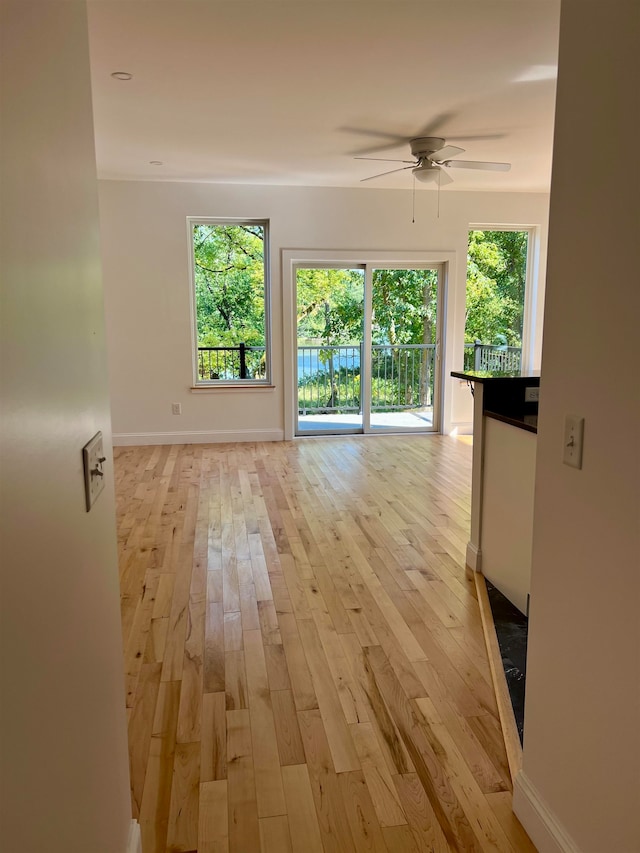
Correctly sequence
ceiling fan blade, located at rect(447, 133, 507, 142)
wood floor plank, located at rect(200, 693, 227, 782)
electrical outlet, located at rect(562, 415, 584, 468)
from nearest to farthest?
electrical outlet, located at rect(562, 415, 584, 468), wood floor plank, located at rect(200, 693, 227, 782), ceiling fan blade, located at rect(447, 133, 507, 142)

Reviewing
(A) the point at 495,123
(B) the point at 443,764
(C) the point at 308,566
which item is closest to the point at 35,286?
(B) the point at 443,764

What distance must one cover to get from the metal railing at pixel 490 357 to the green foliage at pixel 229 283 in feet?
7.96

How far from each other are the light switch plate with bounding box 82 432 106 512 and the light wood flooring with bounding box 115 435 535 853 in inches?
41.4

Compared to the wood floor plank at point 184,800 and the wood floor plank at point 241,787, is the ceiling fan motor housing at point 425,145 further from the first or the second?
the wood floor plank at point 184,800

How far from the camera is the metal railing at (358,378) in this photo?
6.82 m

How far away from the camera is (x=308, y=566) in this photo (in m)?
3.39

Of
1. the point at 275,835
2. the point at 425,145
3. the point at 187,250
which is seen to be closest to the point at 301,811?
the point at 275,835

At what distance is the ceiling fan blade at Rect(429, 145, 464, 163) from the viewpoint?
14.1 feet

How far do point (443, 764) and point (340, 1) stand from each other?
2.92m

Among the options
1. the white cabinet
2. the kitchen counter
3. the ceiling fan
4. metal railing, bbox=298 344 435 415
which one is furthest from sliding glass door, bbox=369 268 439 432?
the white cabinet

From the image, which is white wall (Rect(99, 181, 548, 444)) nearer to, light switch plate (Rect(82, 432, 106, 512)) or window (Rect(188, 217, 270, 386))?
window (Rect(188, 217, 270, 386))

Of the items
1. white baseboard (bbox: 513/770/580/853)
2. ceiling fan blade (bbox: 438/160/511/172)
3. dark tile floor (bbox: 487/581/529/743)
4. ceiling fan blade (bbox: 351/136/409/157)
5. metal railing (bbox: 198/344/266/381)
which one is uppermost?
ceiling fan blade (bbox: 351/136/409/157)

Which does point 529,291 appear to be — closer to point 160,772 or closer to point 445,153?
point 445,153

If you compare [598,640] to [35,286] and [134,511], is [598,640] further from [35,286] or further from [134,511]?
[134,511]
